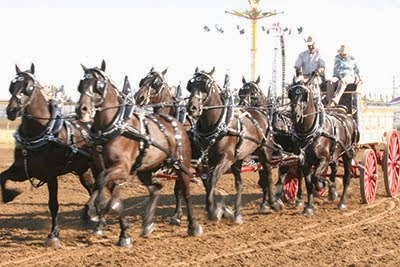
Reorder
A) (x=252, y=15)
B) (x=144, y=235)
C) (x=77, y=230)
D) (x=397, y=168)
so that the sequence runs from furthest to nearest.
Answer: (x=252, y=15) → (x=397, y=168) → (x=77, y=230) → (x=144, y=235)

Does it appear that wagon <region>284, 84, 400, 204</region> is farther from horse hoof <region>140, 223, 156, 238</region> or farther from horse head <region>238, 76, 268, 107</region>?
horse hoof <region>140, 223, 156, 238</region>

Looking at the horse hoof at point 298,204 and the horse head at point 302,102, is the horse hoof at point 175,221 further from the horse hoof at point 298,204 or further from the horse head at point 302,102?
the horse hoof at point 298,204

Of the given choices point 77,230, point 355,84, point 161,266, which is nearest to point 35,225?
point 77,230

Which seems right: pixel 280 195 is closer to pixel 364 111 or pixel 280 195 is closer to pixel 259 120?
pixel 259 120

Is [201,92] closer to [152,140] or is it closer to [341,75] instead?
[152,140]

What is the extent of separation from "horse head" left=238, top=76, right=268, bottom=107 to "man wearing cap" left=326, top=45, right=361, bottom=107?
1.33 meters

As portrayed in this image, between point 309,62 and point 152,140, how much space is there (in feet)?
18.8

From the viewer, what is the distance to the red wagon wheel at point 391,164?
559 inches

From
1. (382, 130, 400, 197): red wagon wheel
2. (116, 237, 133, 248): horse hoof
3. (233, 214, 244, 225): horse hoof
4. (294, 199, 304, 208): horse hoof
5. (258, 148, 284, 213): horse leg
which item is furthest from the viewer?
(382, 130, 400, 197): red wagon wheel

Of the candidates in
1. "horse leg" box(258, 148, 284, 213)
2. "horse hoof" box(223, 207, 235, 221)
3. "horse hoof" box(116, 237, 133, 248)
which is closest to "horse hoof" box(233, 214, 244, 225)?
"horse hoof" box(223, 207, 235, 221)

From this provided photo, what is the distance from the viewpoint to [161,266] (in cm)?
767

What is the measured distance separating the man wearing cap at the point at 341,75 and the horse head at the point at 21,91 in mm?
6555

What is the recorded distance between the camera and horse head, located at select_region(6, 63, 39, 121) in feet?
29.5

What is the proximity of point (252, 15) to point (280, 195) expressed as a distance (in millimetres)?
19839
